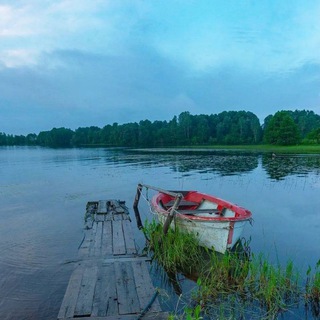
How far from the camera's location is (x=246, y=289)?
7.63 m

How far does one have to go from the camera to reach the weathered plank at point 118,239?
1002 centimetres

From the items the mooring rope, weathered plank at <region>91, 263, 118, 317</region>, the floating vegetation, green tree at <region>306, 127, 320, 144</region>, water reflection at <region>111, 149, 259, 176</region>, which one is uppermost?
green tree at <region>306, 127, 320, 144</region>

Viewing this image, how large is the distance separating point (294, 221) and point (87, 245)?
1017 cm

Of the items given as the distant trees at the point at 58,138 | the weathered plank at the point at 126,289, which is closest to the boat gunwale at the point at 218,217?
the weathered plank at the point at 126,289

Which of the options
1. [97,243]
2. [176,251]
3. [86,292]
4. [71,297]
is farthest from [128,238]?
[71,297]

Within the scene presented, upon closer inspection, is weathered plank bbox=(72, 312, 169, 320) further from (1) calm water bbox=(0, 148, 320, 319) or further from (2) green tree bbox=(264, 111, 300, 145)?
(2) green tree bbox=(264, 111, 300, 145)

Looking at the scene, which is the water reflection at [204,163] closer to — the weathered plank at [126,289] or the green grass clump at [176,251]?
the green grass clump at [176,251]

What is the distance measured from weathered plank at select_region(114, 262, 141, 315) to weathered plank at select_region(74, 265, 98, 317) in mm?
599

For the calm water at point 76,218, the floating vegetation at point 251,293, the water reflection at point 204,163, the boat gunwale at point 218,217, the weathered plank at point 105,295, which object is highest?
the boat gunwale at point 218,217

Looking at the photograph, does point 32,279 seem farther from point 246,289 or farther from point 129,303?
point 246,289

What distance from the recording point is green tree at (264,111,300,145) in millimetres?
82688

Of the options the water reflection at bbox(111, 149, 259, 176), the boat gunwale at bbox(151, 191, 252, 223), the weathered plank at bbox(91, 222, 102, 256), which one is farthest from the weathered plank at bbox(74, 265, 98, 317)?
the water reflection at bbox(111, 149, 259, 176)

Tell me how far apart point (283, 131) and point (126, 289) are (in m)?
84.4

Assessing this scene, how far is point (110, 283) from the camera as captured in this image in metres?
7.46
